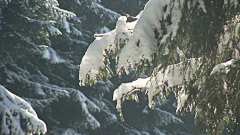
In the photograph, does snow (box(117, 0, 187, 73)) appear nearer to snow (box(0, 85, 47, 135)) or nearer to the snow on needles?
the snow on needles

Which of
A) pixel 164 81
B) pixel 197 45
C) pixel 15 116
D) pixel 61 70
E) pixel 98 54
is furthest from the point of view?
pixel 61 70

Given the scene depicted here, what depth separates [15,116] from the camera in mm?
2367

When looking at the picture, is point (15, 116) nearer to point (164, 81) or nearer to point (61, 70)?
point (164, 81)

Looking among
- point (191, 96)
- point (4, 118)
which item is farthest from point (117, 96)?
point (4, 118)

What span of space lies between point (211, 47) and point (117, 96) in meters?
0.95

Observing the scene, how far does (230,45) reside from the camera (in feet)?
4.69

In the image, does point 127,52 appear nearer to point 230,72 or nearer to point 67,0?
point 230,72

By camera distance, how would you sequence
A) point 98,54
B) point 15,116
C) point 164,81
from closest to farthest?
point 98,54 < point 164,81 < point 15,116

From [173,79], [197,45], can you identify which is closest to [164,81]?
[173,79]

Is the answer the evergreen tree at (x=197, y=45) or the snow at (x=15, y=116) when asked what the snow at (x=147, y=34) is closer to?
the evergreen tree at (x=197, y=45)

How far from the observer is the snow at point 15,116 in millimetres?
2287

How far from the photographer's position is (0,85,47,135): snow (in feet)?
7.50

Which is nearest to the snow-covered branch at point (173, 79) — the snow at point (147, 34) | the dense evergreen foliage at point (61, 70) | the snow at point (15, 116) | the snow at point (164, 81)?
the snow at point (164, 81)

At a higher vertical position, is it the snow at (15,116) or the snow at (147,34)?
the snow at (147,34)
